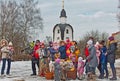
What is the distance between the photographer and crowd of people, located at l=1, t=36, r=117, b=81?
47.3 ft

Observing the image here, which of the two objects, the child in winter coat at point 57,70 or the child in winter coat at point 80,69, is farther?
the child in winter coat at point 80,69

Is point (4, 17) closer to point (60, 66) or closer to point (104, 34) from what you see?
point (60, 66)

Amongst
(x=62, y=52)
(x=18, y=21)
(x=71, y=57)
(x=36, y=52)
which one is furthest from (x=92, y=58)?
(x=18, y=21)

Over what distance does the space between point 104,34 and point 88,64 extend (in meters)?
86.3

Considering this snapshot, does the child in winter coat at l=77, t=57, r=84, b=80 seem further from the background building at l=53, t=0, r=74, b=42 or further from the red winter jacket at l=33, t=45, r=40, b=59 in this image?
the background building at l=53, t=0, r=74, b=42

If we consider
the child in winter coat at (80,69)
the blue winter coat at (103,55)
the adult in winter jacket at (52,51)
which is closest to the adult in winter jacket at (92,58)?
the child in winter coat at (80,69)

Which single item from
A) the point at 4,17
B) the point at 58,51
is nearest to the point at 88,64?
the point at 58,51

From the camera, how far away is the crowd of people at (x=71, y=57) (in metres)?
14.4

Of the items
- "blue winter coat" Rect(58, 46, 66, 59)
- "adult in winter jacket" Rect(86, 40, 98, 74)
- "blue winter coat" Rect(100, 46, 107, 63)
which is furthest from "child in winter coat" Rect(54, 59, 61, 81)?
"blue winter coat" Rect(100, 46, 107, 63)

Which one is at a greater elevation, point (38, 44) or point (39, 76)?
point (38, 44)

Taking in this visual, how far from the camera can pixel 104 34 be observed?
100125 mm

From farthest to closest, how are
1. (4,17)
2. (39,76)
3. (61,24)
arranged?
(61,24), (4,17), (39,76)

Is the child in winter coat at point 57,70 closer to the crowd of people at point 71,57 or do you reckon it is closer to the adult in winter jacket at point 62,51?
the crowd of people at point 71,57

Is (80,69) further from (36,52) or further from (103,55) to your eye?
(36,52)
